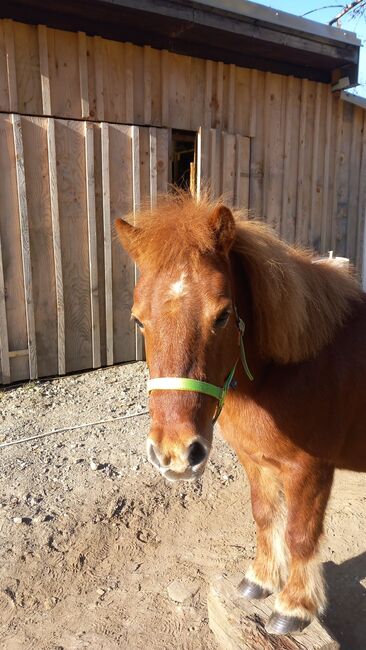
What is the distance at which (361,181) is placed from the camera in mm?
6445

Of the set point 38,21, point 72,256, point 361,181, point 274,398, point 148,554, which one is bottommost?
point 148,554

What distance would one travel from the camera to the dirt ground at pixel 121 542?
7.29 ft

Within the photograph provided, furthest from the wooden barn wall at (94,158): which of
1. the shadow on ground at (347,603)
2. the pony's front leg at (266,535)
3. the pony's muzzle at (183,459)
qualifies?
the pony's muzzle at (183,459)

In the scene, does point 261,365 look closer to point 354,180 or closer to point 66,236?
point 66,236

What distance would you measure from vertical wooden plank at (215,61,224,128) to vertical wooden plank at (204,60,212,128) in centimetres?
10

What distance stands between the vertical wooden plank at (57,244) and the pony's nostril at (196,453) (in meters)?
3.49

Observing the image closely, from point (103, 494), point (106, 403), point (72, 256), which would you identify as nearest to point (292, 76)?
point (72, 256)

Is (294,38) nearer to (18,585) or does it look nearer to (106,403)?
(106,403)

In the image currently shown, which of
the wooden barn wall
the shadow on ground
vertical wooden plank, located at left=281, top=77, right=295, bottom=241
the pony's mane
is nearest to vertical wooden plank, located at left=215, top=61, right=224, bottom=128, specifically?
the wooden barn wall

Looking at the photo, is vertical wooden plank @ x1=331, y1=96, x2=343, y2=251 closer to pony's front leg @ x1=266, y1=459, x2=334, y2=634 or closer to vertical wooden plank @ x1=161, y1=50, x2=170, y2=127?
vertical wooden plank @ x1=161, y1=50, x2=170, y2=127

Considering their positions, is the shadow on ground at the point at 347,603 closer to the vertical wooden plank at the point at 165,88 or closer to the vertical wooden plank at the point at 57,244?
the vertical wooden plank at the point at 57,244

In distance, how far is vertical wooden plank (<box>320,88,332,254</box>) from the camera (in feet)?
19.6

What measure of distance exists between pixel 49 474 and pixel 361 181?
5.70 m

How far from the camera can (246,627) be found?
6.66ft
